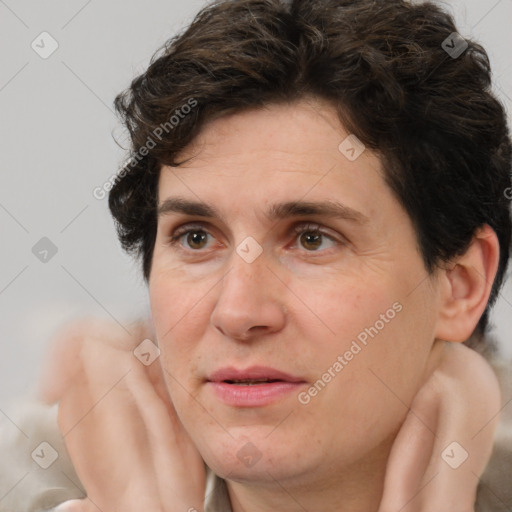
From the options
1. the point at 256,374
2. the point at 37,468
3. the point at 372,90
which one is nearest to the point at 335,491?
the point at 256,374

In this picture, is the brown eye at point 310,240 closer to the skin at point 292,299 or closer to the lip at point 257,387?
the skin at point 292,299

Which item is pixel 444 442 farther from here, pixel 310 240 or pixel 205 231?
pixel 205 231

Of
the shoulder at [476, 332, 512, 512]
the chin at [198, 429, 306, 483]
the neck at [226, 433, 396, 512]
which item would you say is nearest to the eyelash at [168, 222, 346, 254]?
the chin at [198, 429, 306, 483]

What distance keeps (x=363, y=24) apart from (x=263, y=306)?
0.77 m

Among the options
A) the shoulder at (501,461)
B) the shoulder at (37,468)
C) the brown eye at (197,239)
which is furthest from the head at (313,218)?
the shoulder at (37,468)

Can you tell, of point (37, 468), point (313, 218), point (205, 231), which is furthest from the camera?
point (37, 468)

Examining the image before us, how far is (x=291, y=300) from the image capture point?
2.24 meters


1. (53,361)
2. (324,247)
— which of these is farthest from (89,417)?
(324,247)

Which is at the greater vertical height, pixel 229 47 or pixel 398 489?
pixel 229 47

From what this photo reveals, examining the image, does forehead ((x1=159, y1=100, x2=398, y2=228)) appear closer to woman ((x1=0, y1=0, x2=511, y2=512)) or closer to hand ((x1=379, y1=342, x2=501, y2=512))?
woman ((x1=0, y1=0, x2=511, y2=512))

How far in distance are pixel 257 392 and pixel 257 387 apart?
12mm

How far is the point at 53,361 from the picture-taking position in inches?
118

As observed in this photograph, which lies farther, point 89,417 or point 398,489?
point 89,417

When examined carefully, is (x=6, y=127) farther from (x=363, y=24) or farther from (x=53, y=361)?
(x=363, y=24)
